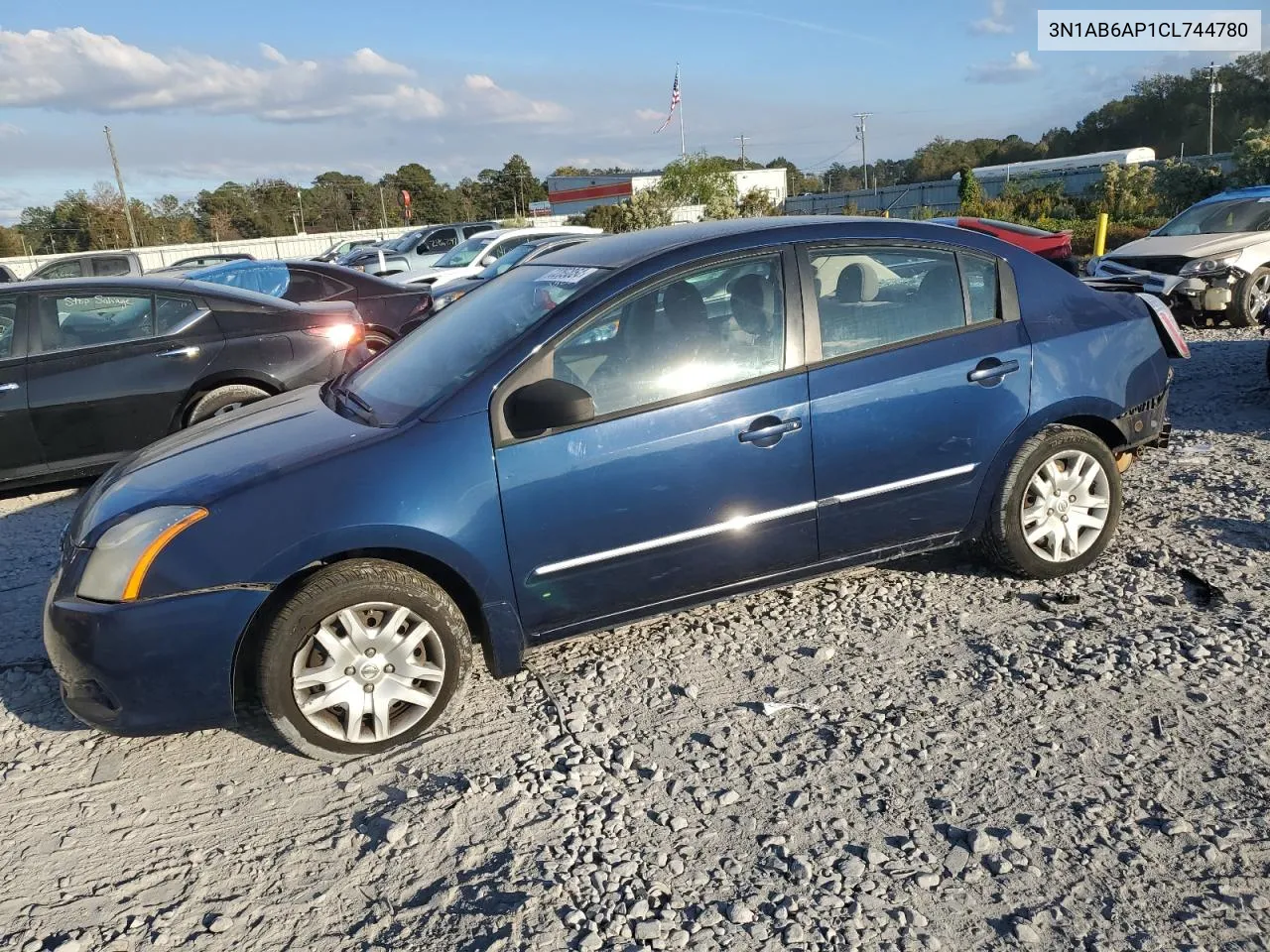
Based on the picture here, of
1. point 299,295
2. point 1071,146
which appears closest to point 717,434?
point 299,295

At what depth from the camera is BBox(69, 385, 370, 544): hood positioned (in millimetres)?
3438

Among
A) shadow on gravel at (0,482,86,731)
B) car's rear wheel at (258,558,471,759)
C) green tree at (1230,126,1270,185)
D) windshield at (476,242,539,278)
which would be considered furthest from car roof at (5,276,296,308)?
green tree at (1230,126,1270,185)

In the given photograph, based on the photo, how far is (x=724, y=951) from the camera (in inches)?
95.7

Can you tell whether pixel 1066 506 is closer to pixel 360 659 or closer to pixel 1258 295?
pixel 360 659

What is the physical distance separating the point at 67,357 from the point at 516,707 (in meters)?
4.57

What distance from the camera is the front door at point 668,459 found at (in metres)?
3.52

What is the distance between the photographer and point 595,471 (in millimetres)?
3535

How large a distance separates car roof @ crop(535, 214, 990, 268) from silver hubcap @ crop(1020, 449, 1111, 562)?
1083 mm

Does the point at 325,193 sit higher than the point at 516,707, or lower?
higher

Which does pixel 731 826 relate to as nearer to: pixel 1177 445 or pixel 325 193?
pixel 1177 445

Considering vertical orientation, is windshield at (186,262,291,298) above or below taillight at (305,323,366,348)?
above

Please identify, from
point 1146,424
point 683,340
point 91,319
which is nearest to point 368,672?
point 683,340

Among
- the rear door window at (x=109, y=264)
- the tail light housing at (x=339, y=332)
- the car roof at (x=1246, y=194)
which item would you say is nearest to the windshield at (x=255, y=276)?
the tail light housing at (x=339, y=332)

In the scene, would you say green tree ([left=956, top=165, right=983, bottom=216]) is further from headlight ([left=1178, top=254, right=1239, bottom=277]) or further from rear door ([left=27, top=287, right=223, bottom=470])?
rear door ([left=27, top=287, right=223, bottom=470])
